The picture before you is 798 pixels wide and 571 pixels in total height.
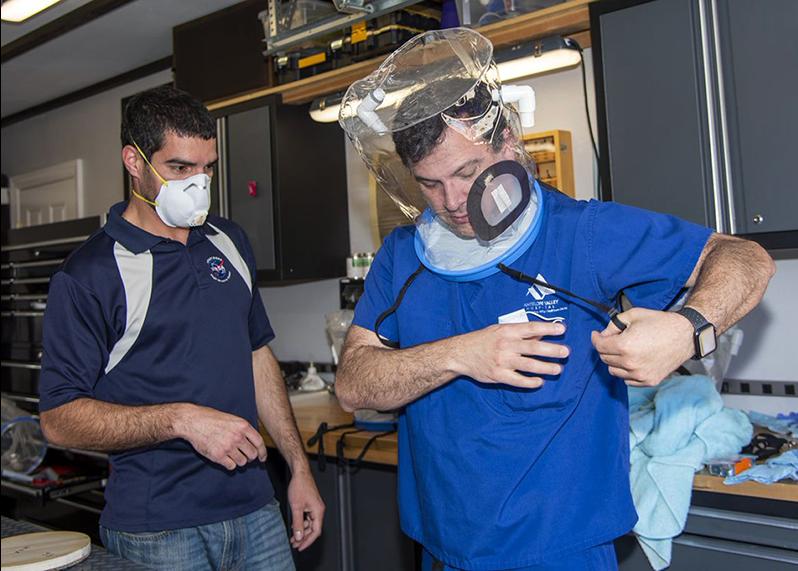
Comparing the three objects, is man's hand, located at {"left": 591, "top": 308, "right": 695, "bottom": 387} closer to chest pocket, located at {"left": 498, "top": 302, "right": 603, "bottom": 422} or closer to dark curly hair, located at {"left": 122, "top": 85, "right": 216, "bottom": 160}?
chest pocket, located at {"left": 498, "top": 302, "right": 603, "bottom": 422}

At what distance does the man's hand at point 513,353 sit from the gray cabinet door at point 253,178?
85.8 inches

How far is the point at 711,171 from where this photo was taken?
2.26m

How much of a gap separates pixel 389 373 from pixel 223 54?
252cm

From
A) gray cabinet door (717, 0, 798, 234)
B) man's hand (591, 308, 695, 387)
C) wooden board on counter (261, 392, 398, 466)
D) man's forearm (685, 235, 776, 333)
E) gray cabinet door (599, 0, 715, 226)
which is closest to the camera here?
man's hand (591, 308, 695, 387)

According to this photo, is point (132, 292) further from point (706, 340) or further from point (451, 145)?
point (706, 340)

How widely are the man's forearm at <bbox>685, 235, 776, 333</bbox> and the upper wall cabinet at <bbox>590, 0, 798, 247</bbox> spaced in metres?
0.91

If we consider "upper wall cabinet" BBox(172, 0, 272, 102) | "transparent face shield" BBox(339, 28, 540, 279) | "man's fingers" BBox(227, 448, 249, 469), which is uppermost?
"upper wall cabinet" BBox(172, 0, 272, 102)

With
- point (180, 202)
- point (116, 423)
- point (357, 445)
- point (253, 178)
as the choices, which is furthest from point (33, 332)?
point (116, 423)

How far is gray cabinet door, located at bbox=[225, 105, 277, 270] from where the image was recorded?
3428 mm

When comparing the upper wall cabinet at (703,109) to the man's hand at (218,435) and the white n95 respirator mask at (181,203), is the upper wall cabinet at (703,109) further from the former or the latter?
the man's hand at (218,435)

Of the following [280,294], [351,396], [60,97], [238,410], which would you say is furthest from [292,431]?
[60,97]

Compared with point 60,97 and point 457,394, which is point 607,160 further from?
point 60,97

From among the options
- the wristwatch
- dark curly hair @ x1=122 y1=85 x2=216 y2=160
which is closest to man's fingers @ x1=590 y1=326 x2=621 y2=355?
the wristwatch

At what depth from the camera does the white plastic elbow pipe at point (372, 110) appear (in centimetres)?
148
